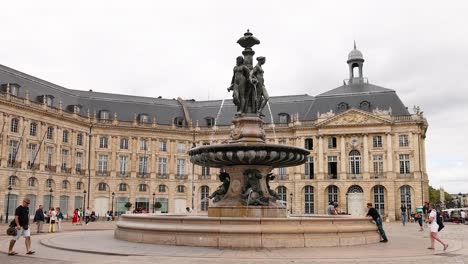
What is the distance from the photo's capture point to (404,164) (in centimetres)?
5853

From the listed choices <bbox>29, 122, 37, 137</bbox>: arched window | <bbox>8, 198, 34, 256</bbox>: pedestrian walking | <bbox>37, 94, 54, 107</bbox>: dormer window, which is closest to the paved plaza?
<bbox>8, 198, 34, 256</bbox>: pedestrian walking

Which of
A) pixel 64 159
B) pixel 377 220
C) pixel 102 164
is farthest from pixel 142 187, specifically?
pixel 377 220

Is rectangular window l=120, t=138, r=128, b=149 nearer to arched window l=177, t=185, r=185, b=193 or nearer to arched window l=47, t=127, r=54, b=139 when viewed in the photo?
arched window l=177, t=185, r=185, b=193

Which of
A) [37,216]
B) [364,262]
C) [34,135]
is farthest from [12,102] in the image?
[364,262]

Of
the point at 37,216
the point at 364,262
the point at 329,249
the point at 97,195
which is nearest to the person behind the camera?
the point at 364,262

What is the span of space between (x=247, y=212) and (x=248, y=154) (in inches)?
82.5

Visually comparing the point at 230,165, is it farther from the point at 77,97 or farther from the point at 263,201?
the point at 77,97

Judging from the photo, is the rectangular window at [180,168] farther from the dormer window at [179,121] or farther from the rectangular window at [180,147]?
the dormer window at [179,121]

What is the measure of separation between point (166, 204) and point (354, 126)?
26012 mm

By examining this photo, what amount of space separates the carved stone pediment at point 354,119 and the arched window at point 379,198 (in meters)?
7.98

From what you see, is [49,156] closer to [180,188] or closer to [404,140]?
[180,188]

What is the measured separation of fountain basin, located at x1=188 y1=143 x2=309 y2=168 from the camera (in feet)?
54.5

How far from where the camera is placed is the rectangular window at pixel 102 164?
60.2 meters

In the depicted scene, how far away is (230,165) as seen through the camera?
17984 millimetres
